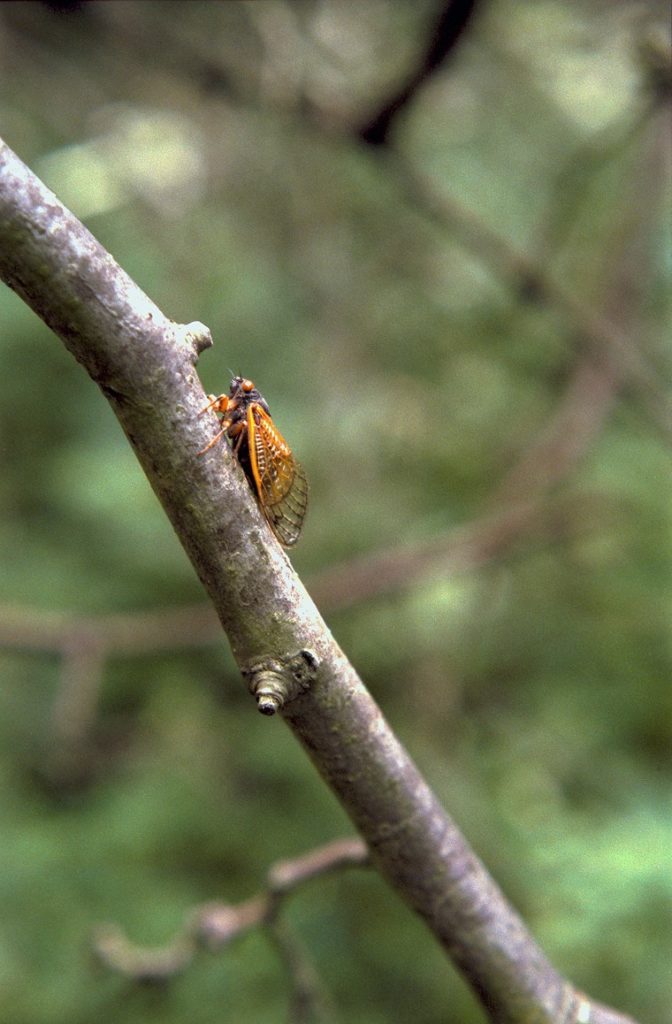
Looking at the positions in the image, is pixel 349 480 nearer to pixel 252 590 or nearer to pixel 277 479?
pixel 277 479

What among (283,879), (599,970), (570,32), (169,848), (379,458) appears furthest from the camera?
(379,458)

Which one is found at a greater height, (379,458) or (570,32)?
(570,32)

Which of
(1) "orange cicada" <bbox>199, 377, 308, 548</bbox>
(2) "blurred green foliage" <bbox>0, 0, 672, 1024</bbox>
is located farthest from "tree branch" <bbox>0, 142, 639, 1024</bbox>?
(2) "blurred green foliage" <bbox>0, 0, 672, 1024</bbox>

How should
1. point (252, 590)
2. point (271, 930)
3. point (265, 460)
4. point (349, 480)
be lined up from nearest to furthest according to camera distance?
point (252, 590) → point (265, 460) → point (271, 930) → point (349, 480)

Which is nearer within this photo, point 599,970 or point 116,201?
point 599,970

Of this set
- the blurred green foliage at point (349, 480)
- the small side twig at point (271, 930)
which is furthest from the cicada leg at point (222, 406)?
the blurred green foliage at point (349, 480)

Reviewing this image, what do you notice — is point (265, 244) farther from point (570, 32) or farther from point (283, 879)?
point (283, 879)

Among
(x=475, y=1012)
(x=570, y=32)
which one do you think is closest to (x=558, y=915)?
(x=475, y=1012)

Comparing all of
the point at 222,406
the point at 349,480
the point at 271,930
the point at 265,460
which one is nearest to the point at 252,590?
the point at 265,460
